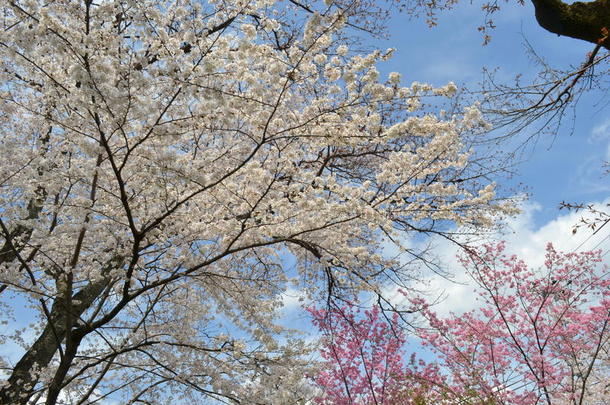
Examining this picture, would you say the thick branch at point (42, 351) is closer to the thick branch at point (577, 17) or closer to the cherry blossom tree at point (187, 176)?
the cherry blossom tree at point (187, 176)

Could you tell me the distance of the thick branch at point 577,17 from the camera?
4.19m

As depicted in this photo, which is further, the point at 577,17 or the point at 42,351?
the point at 42,351

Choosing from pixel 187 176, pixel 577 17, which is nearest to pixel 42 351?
pixel 187 176

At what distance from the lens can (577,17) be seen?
13.9ft

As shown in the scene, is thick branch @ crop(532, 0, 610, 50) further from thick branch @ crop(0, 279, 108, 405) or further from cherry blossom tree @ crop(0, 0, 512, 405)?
thick branch @ crop(0, 279, 108, 405)

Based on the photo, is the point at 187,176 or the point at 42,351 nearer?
the point at 187,176

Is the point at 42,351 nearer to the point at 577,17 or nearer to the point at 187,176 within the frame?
the point at 187,176

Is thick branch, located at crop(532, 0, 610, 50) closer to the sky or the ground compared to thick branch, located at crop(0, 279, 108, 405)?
closer to the sky

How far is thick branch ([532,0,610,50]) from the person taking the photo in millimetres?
4191

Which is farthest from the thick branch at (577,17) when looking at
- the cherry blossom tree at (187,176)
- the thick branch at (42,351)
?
the thick branch at (42,351)

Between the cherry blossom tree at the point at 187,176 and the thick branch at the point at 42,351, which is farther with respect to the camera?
the thick branch at the point at 42,351

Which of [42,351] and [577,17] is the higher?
[577,17]

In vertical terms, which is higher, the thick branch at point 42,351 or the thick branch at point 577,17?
the thick branch at point 577,17

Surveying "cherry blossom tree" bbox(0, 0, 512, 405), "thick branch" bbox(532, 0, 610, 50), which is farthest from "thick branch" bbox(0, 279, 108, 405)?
"thick branch" bbox(532, 0, 610, 50)
